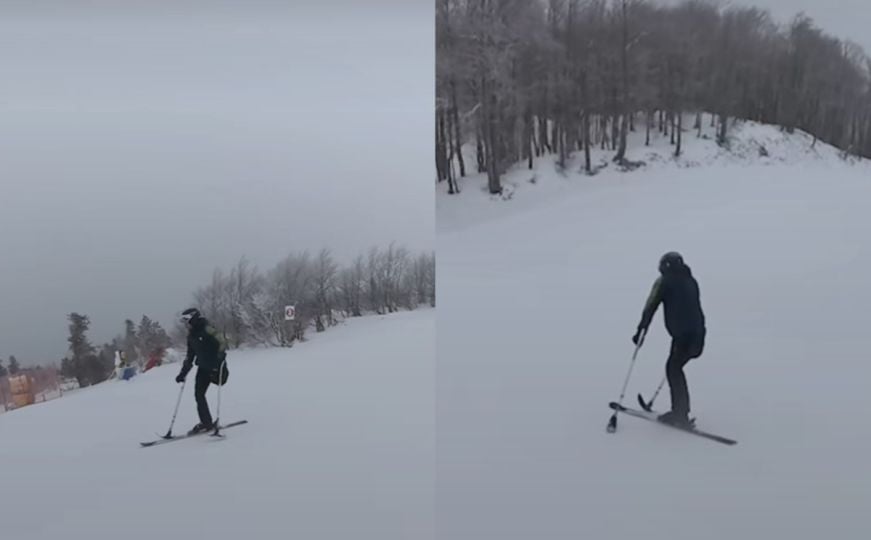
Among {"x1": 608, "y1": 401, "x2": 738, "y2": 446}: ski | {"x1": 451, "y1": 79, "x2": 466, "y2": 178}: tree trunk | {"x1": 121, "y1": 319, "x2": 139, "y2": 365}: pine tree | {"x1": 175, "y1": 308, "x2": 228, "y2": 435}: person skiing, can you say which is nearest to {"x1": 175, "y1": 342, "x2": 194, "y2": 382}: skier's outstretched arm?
{"x1": 175, "y1": 308, "x2": 228, "y2": 435}: person skiing

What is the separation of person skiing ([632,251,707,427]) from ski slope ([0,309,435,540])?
1.89 ft

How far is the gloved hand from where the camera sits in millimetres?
1475

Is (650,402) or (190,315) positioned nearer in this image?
(650,402)

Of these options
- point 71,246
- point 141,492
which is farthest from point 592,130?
point 141,492

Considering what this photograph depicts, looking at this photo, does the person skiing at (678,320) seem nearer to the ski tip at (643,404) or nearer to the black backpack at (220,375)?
the ski tip at (643,404)

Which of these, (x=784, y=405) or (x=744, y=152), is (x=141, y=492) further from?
(x=744, y=152)

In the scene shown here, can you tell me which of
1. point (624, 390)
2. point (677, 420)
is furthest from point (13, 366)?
point (677, 420)

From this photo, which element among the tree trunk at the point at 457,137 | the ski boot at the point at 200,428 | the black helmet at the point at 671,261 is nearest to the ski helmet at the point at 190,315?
the ski boot at the point at 200,428

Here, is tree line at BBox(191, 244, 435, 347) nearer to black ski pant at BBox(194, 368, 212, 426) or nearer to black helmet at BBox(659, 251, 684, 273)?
black ski pant at BBox(194, 368, 212, 426)

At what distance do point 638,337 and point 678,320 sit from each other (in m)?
0.10

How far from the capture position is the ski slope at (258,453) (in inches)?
61.4

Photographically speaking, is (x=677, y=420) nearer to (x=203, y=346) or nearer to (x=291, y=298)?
(x=291, y=298)

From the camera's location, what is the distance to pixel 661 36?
1.46 metres

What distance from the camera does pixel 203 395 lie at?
163 centimetres
